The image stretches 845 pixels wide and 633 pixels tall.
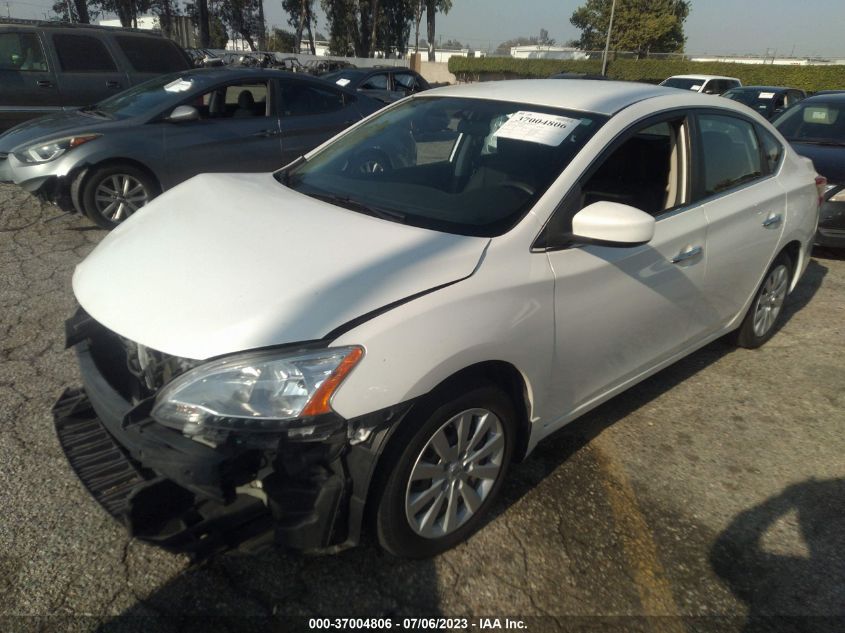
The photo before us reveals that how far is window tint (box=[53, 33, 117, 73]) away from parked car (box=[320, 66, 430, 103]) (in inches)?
182

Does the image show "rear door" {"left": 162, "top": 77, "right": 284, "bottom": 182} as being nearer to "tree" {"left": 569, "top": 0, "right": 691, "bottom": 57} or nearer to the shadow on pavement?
the shadow on pavement

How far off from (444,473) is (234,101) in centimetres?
555

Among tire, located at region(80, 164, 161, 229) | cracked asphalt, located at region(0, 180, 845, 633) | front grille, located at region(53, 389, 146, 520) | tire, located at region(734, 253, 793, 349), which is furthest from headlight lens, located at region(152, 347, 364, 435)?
tire, located at region(80, 164, 161, 229)

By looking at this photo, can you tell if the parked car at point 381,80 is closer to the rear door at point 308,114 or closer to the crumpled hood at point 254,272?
the rear door at point 308,114

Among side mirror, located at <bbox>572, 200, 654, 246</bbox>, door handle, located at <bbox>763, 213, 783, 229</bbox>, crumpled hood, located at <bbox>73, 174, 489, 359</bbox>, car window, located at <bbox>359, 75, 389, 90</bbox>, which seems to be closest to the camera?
crumpled hood, located at <bbox>73, 174, 489, 359</bbox>

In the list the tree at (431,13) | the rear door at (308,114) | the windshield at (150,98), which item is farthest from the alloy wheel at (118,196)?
the tree at (431,13)

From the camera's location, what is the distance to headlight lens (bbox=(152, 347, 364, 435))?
1.91 metres

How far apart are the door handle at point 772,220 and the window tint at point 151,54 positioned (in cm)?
788

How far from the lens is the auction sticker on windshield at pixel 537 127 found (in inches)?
112

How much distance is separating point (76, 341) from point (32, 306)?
7.67 feet

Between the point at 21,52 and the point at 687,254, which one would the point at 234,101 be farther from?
the point at 687,254

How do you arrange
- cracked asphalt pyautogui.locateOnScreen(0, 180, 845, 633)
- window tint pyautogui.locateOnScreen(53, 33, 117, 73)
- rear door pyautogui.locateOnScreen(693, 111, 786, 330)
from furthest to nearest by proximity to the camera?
1. window tint pyautogui.locateOnScreen(53, 33, 117, 73)
2. rear door pyautogui.locateOnScreen(693, 111, 786, 330)
3. cracked asphalt pyautogui.locateOnScreen(0, 180, 845, 633)

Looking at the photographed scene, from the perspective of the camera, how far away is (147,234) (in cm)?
267

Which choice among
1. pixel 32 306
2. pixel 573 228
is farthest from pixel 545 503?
pixel 32 306
